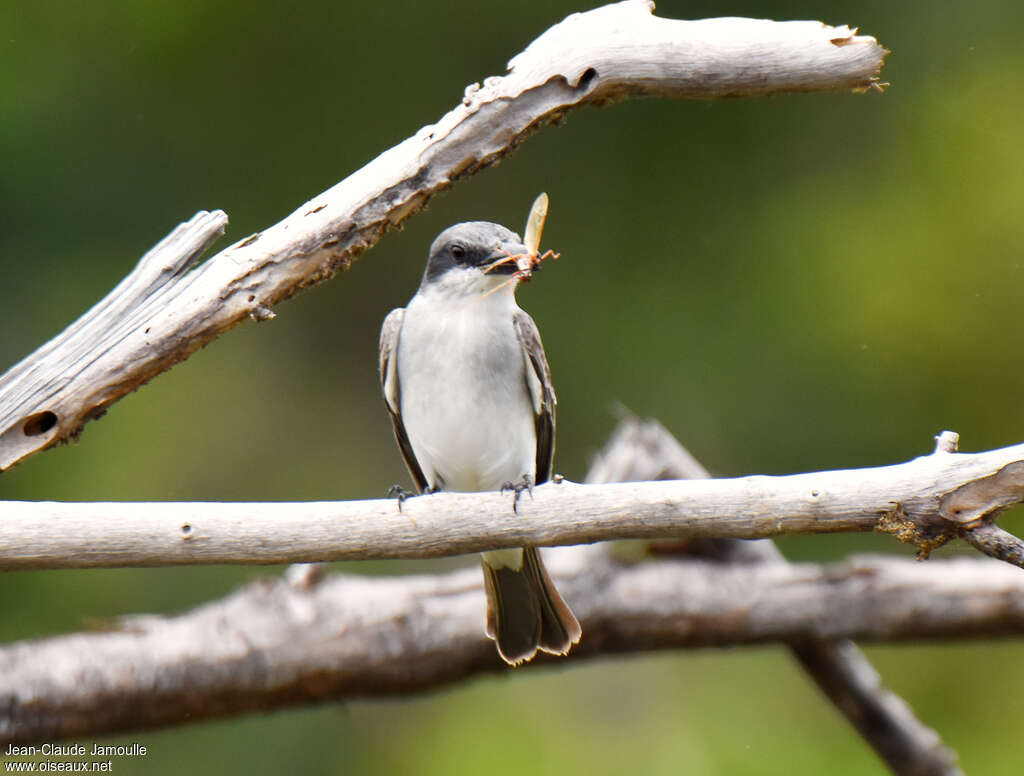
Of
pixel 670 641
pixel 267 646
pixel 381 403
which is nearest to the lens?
pixel 267 646

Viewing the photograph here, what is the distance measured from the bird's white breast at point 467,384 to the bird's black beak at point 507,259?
0.12 meters

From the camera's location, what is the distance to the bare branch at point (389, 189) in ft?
6.61

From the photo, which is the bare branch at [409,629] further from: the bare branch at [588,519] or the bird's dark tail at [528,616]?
the bare branch at [588,519]

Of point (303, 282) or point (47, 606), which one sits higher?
point (303, 282)

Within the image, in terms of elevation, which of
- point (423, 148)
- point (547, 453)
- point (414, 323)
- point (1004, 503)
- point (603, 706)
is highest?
A: point (423, 148)

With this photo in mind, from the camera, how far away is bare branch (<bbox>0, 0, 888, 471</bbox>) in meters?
2.01

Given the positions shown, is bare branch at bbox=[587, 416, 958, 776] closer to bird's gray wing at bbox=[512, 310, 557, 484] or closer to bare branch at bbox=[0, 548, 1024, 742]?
bare branch at bbox=[0, 548, 1024, 742]

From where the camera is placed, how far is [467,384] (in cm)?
246

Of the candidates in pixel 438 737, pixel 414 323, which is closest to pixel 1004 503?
pixel 414 323

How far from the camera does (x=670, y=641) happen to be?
3.17 metres

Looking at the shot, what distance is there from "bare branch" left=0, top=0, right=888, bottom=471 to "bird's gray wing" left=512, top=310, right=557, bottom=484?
538 mm

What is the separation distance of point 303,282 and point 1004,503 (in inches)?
45.6

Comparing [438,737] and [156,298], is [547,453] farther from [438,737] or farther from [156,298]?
[438,737]

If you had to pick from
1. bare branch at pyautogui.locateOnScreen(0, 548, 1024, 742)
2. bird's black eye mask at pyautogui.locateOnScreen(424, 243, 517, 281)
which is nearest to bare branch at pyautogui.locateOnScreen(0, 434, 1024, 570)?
bird's black eye mask at pyautogui.locateOnScreen(424, 243, 517, 281)
